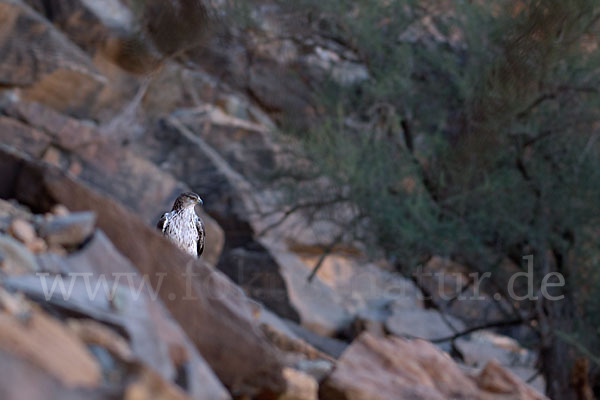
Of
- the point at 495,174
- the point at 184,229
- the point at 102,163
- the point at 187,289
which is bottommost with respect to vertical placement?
the point at 102,163

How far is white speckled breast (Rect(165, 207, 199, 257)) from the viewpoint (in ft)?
17.7

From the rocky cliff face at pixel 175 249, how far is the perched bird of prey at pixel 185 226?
436 millimetres

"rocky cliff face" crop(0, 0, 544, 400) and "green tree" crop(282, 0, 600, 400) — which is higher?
"green tree" crop(282, 0, 600, 400)

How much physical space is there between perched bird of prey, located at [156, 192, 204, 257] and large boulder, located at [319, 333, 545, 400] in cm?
263

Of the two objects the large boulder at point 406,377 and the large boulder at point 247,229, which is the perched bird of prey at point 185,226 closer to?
the large boulder at point 406,377

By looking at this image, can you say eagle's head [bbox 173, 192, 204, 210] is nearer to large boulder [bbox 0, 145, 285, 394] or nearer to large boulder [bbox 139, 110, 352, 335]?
large boulder [bbox 0, 145, 285, 394]

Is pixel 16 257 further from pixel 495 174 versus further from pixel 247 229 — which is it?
pixel 247 229

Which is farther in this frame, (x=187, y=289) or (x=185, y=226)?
(x=185, y=226)

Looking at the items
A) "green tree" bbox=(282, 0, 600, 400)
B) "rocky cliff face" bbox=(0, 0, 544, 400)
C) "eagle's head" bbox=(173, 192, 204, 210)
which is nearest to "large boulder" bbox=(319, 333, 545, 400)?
"rocky cliff face" bbox=(0, 0, 544, 400)

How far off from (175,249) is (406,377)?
3.24ft

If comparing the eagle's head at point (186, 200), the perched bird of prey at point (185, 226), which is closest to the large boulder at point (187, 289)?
the perched bird of prey at point (185, 226)

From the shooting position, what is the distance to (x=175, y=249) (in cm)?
247

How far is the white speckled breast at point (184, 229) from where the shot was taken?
5.40 m

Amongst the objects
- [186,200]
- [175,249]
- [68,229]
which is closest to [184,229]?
[186,200]
